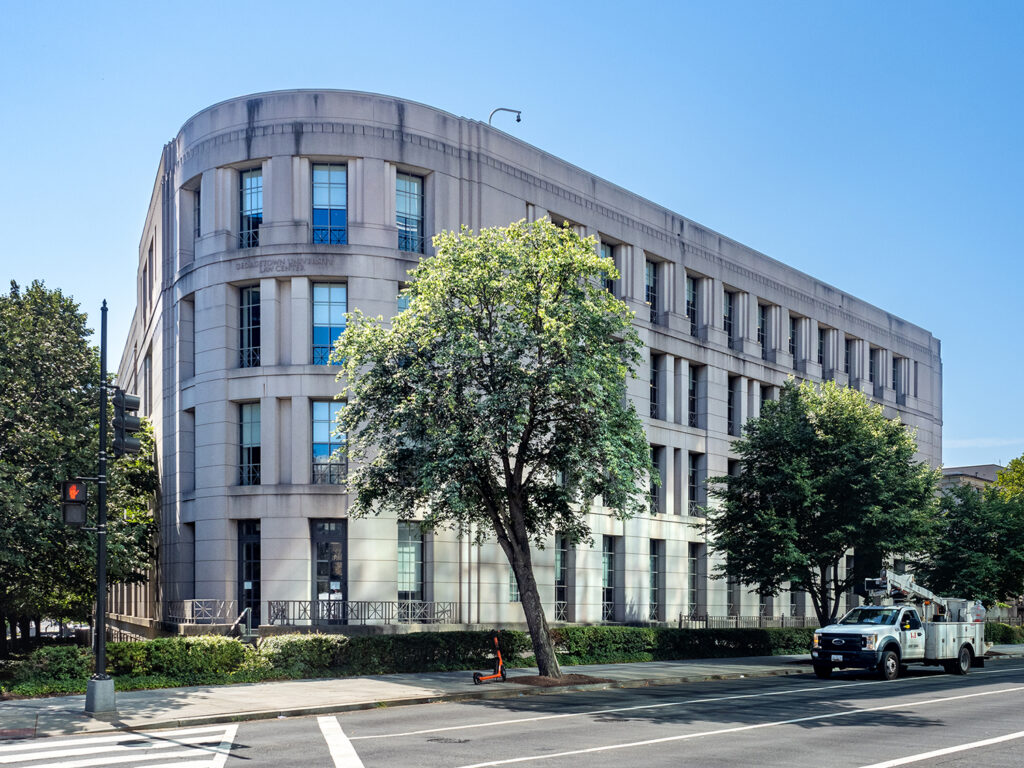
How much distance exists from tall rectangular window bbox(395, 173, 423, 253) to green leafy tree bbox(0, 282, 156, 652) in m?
10.6

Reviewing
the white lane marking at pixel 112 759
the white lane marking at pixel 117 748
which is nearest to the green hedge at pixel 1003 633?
the white lane marking at pixel 117 748

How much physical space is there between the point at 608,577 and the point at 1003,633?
2644cm

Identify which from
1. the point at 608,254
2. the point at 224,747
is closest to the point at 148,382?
the point at 608,254

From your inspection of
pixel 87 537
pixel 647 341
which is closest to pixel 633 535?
pixel 647 341

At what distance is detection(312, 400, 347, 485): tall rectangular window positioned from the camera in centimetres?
3456

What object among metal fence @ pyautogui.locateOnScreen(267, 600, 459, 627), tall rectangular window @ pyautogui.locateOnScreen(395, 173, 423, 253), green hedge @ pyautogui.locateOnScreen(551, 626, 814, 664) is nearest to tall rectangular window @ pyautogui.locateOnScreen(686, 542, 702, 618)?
green hedge @ pyautogui.locateOnScreen(551, 626, 814, 664)

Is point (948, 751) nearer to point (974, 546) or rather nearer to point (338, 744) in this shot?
point (338, 744)

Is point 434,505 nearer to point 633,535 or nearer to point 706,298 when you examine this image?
point 633,535

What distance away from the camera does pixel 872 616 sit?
31.6 m

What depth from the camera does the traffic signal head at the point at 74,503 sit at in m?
19.0

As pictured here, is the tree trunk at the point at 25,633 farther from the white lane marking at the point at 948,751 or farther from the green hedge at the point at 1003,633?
the green hedge at the point at 1003,633

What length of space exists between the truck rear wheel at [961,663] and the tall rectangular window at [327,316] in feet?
72.5

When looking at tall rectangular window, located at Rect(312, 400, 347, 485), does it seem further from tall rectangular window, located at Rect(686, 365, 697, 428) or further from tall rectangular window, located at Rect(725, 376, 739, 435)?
tall rectangular window, located at Rect(725, 376, 739, 435)

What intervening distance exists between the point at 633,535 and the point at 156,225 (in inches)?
927
